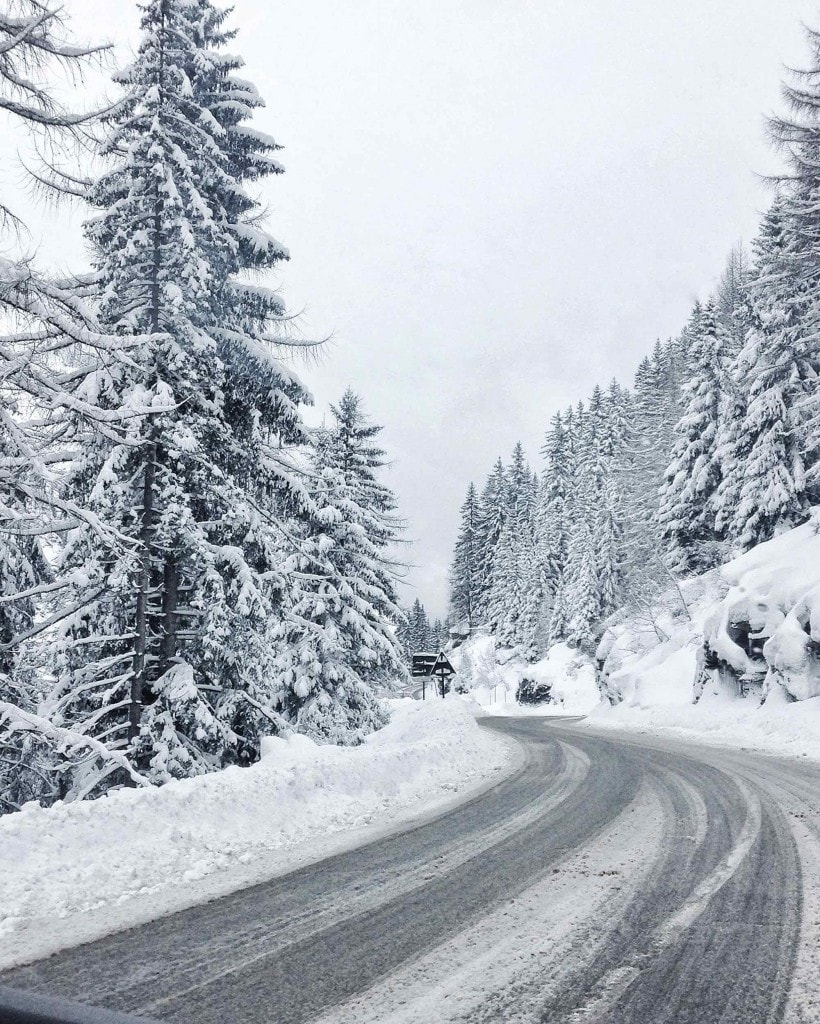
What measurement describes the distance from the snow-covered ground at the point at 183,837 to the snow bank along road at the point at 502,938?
1.21 ft

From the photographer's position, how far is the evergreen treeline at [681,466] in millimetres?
23250

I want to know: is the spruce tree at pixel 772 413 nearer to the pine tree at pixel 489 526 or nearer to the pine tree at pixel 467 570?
the pine tree at pixel 489 526

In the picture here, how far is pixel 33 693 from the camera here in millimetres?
13594

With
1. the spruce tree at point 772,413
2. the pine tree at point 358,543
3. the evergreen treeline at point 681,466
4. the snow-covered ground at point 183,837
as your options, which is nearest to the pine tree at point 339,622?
the pine tree at point 358,543

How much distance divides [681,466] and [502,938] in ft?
113

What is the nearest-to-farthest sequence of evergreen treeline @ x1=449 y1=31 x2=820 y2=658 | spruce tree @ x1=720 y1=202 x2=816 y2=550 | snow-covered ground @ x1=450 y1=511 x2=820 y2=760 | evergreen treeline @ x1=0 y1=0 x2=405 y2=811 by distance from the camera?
1. evergreen treeline @ x1=0 y1=0 x2=405 y2=811
2. snow-covered ground @ x1=450 y1=511 x2=820 y2=760
3. evergreen treeline @ x1=449 y1=31 x2=820 y2=658
4. spruce tree @ x1=720 y1=202 x2=816 y2=550

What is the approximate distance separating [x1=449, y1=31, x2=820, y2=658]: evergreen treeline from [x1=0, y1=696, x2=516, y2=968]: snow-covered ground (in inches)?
776

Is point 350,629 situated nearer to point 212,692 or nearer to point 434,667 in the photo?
point 212,692

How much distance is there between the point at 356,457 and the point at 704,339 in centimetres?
2153

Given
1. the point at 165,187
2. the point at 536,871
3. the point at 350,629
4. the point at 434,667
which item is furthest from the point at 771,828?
the point at 434,667

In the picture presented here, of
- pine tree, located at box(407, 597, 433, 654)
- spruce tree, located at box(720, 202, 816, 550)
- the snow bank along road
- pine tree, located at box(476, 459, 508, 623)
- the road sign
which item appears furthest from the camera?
pine tree, located at box(407, 597, 433, 654)

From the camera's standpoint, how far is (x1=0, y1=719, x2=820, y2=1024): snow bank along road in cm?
303

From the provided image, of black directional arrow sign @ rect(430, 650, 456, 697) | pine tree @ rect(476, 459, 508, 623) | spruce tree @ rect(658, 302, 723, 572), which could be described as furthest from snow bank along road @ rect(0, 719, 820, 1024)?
pine tree @ rect(476, 459, 508, 623)

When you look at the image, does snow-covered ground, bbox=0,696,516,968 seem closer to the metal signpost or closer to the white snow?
the white snow
